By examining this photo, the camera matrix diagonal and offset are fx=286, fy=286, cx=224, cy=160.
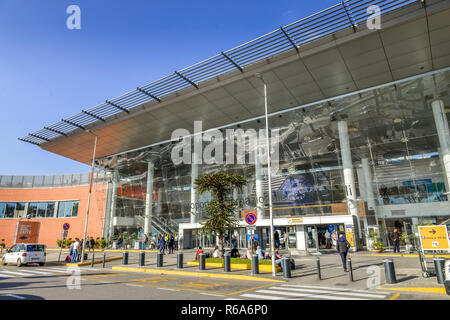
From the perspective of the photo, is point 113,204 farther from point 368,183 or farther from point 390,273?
point 390,273

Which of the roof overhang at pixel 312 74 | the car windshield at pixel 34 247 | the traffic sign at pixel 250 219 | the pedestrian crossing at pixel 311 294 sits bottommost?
the pedestrian crossing at pixel 311 294

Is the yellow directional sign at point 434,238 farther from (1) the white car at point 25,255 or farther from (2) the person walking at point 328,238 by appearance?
(1) the white car at point 25,255

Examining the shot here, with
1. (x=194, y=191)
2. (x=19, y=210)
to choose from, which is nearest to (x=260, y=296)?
(x=194, y=191)

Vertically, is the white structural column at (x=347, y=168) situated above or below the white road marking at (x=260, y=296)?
above

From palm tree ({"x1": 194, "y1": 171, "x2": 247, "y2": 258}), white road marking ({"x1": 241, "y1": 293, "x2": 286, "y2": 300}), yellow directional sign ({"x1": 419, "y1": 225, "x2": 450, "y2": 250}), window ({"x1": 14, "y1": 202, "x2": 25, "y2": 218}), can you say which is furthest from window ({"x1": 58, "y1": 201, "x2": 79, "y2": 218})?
yellow directional sign ({"x1": 419, "y1": 225, "x2": 450, "y2": 250})

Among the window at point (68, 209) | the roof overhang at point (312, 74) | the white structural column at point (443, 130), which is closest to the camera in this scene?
the roof overhang at point (312, 74)

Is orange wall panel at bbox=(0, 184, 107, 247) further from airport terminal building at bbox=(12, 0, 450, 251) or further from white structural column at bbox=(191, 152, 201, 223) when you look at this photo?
white structural column at bbox=(191, 152, 201, 223)

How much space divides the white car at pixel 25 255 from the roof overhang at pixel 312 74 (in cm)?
1500

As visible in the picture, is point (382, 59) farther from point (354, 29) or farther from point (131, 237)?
point (131, 237)

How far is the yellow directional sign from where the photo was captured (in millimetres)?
9125

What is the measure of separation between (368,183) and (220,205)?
16.1 metres

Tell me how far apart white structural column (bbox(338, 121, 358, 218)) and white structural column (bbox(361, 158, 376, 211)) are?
1507mm

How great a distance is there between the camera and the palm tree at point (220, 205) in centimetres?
1661

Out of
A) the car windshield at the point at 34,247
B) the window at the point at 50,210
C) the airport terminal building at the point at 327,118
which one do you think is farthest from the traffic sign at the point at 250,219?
the window at the point at 50,210
